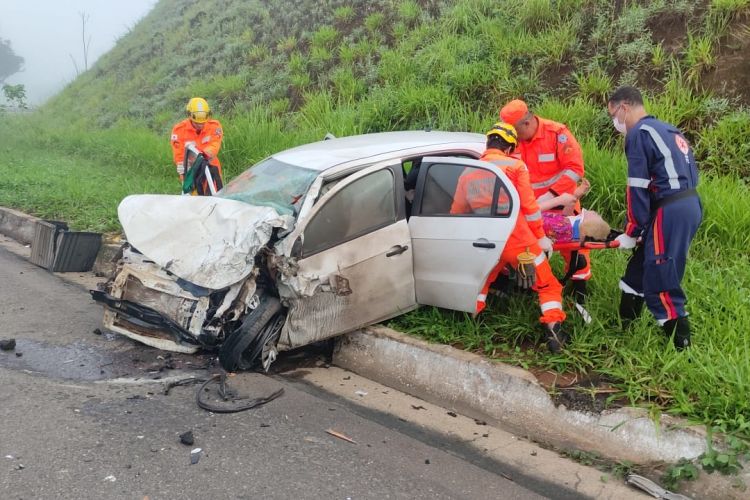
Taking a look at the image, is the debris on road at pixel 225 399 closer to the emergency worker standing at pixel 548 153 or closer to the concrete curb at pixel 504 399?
the concrete curb at pixel 504 399

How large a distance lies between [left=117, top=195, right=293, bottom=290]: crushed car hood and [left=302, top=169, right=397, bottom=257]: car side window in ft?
0.68

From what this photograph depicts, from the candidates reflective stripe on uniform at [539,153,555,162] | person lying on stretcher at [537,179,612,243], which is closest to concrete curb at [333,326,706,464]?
person lying on stretcher at [537,179,612,243]

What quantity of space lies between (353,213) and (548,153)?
1.51 metres

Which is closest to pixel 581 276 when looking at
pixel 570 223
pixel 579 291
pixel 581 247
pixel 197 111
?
pixel 579 291

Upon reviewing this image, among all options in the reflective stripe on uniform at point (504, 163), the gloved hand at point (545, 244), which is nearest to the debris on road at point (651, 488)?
the gloved hand at point (545, 244)

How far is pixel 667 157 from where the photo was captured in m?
3.58

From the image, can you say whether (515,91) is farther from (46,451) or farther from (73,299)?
(46,451)

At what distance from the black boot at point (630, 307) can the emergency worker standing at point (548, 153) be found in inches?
19.6

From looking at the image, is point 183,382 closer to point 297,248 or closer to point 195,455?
point 195,455

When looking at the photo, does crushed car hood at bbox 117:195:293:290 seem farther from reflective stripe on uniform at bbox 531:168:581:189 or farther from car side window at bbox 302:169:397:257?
reflective stripe on uniform at bbox 531:168:581:189

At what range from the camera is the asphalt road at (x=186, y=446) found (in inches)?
117

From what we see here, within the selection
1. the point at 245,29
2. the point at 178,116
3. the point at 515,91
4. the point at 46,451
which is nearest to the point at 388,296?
the point at 46,451

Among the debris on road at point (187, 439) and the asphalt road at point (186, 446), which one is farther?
the debris on road at point (187, 439)

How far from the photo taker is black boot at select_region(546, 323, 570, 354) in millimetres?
3973
